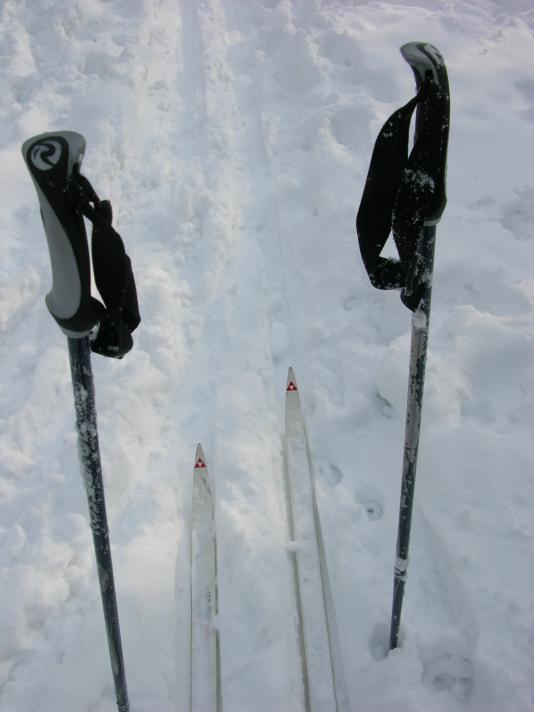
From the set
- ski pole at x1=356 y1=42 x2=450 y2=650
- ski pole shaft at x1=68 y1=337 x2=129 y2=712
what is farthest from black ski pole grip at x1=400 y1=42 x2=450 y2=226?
ski pole shaft at x1=68 y1=337 x2=129 y2=712

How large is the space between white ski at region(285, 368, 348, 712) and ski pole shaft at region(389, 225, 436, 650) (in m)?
0.33

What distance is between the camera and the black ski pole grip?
1752 millimetres

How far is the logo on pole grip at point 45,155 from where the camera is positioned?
160cm

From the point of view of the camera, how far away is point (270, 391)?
4129 mm

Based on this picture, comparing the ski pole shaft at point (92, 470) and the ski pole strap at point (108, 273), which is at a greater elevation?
the ski pole strap at point (108, 273)

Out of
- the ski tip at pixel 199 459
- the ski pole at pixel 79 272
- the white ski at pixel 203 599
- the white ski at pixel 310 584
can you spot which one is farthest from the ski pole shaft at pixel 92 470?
the ski tip at pixel 199 459

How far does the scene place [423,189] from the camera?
1818mm

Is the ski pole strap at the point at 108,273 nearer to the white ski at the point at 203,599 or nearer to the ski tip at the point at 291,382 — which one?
the white ski at the point at 203,599

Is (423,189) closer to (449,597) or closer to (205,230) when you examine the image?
(449,597)

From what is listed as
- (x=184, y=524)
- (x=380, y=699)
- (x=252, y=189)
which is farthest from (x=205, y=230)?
(x=380, y=699)

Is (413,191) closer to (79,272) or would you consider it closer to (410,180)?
(410,180)

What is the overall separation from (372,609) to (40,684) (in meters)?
1.58

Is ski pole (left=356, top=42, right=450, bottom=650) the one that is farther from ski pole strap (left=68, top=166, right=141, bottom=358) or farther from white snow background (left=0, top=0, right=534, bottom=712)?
white snow background (left=0, top=0, right=534, bottom=712)

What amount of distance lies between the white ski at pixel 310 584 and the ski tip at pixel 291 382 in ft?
0.27
